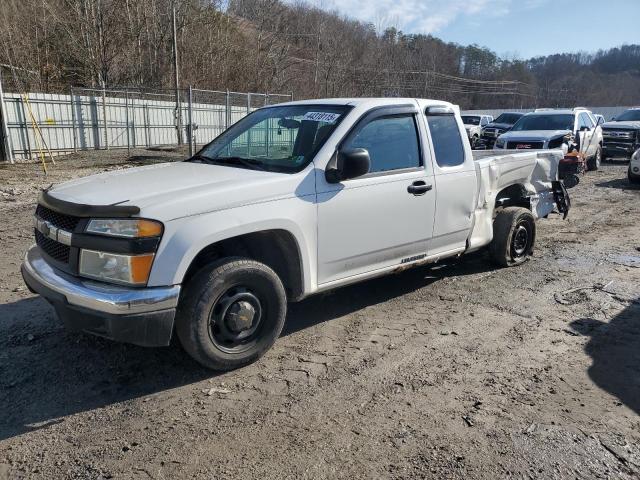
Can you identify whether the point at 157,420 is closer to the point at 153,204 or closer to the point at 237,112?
the point at 153,204

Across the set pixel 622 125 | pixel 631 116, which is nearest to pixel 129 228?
pixel 622 125

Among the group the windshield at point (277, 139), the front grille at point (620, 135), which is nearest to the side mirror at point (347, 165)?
the windshield at point (277, 139)

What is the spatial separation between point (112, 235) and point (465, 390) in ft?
8.29

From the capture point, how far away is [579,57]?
90.2 meters

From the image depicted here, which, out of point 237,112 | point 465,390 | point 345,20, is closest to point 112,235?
point 465,390

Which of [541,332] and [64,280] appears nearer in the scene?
[64,280]

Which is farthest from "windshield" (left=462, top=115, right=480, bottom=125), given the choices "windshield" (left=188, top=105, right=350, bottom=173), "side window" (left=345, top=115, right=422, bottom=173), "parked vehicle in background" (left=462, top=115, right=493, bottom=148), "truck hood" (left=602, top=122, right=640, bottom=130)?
"windshield" (left=188, top=105, right=350, bottom=173)

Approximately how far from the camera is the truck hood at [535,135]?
46.0 feet

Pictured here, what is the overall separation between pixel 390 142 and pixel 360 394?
2.20m

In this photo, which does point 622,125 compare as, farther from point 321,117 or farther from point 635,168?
point 321,117

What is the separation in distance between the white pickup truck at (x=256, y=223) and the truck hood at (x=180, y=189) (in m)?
0.01

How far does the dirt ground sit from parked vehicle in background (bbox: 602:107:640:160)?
16.2m

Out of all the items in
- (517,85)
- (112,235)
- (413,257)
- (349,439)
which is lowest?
(349,439)

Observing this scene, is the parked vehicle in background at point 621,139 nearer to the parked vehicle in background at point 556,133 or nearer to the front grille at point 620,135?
the front grille at point 620,135
